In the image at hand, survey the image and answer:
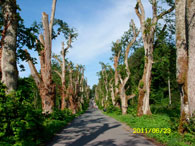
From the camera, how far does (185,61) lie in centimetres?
732

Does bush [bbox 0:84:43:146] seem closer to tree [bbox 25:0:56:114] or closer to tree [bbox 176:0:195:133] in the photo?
tree [bbox 176:0:195:133]

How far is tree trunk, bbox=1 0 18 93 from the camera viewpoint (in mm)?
5996

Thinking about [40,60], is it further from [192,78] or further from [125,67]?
[125,67]

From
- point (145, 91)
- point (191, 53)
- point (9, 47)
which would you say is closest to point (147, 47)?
point (145, 91)

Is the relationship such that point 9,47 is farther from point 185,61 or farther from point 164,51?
point 164,51

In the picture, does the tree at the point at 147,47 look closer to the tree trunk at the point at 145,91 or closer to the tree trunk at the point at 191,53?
the tree trunk at the point at 145,91

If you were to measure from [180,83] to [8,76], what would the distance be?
241 inches

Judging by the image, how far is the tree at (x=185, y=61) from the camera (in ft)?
23.6

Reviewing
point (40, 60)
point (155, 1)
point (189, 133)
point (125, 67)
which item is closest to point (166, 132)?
point (189, 133)

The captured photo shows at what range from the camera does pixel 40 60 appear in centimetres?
1299

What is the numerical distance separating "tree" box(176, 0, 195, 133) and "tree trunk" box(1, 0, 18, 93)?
19.6 ft

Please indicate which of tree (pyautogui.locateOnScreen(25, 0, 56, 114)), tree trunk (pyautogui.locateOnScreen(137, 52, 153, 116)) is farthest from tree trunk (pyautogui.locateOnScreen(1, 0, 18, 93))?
tree trunk (pyautogui.locateOnScreen(137, 52, 153, 116))

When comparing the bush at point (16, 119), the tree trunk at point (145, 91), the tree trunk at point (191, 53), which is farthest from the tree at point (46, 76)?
the tree trunk at point (191, 53)

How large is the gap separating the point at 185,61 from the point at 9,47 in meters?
6.34
